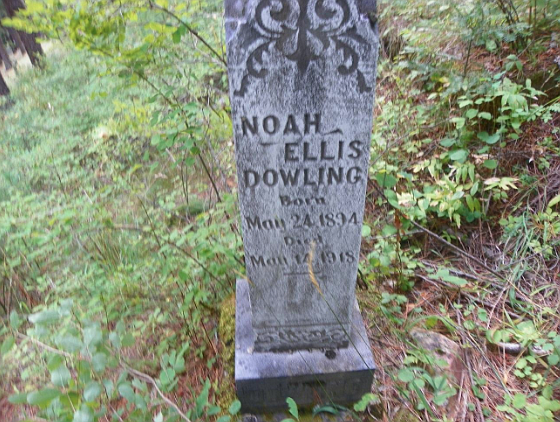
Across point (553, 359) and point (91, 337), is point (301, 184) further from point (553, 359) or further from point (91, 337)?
point (553, 359)

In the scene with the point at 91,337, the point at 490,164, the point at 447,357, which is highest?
the point at 91,337

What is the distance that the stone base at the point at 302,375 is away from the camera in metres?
1.96

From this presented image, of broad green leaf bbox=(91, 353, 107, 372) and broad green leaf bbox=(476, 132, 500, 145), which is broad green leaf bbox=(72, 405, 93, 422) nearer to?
broad green leaf bbox=(91, 353, 107, 372)

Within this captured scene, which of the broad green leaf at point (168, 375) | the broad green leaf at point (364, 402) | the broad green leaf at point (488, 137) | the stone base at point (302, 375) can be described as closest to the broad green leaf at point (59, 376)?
the broad green leaf at point (168, 375)

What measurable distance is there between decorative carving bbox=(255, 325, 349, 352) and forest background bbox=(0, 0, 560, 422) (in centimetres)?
34

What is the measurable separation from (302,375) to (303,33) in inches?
66.0

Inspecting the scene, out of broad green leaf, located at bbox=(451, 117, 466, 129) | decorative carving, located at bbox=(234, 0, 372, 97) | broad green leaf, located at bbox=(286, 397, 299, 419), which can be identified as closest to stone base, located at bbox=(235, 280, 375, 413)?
broad green leaf, located at bbox=(286, 397, 299, 419)

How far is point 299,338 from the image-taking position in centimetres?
205

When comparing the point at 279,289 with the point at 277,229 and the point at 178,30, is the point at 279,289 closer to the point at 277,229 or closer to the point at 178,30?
the point at 277,229

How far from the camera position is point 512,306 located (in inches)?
98.7

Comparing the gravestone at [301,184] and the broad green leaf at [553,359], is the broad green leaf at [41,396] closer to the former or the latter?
the gravestone at [301,184]

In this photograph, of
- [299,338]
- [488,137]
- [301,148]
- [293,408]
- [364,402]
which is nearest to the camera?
[301,148]

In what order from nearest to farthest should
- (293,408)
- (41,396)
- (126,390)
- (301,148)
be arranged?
(41,396), (126,390), (301,148), (293,408)

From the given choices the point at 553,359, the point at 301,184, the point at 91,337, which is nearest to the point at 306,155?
the point at 301,184
